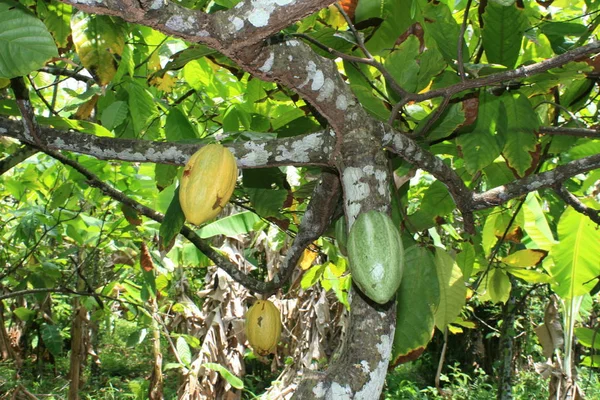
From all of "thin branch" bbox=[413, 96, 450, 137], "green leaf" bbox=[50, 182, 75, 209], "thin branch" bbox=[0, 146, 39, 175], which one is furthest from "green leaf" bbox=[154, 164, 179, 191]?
"green leaf" bbox=[50, 182, 75, 209]

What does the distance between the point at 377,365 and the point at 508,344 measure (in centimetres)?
363

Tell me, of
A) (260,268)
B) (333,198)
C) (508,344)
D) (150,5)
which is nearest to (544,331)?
(508,344)

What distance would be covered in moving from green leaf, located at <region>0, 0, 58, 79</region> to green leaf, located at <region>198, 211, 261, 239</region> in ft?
6.94

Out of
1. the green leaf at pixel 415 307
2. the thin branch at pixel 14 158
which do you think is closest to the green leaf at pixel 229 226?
the thin branch at pixel 14 158

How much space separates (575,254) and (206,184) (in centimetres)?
139

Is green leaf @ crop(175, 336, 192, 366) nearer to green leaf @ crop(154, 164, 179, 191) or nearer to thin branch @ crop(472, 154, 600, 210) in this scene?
green leaf @ crop(154, 164, 179, 191)

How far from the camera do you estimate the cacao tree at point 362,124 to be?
896mm

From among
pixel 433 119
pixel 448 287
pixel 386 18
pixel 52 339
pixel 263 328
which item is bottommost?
pixel 52 339

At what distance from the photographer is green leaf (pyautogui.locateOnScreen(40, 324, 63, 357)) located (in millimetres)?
4934

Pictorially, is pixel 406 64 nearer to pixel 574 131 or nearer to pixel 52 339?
pixel 574 131

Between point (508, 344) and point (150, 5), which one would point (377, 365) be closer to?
point (150, 5)

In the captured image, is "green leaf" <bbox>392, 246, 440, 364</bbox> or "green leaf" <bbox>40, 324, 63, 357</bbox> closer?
"green leaf" <bbox>392, 246, 440, 364</bbox>

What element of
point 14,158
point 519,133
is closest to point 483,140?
point 519,133

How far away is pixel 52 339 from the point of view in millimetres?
5004
